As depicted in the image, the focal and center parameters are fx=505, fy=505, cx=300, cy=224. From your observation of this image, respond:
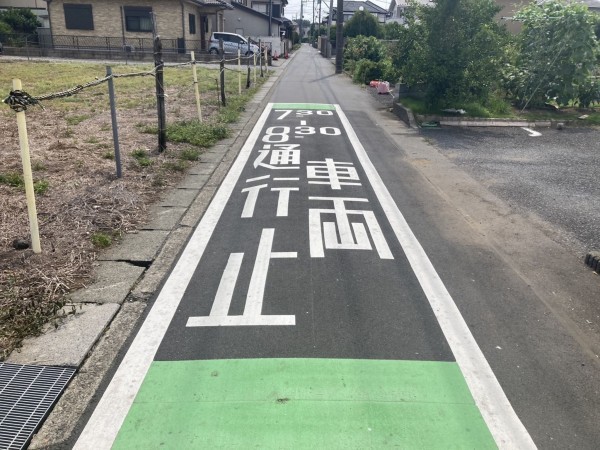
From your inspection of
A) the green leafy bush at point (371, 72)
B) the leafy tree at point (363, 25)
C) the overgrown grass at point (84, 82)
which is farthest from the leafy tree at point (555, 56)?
the leafy tree at point (363, 25)

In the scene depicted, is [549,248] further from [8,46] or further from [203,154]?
[8,46]

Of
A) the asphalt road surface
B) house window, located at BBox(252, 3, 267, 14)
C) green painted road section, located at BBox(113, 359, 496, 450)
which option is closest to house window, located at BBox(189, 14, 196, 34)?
house window, located at BBox(252, 3, 267, 14)

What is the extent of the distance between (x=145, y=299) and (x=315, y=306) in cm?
144

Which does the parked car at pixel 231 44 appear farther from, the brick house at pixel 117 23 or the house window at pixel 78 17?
the house window at pixel 78 17

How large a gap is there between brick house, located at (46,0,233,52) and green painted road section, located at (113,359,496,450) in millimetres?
32068

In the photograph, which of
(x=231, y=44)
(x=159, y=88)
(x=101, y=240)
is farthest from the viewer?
(x=231, y=44)

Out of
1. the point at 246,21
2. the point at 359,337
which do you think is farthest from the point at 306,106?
the point at 246,21

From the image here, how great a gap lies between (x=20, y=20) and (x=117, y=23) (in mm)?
7432

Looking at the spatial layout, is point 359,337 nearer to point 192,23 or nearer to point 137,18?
point 137,18

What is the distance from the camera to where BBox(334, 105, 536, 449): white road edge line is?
297 centimetres

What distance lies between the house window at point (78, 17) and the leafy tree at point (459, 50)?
26.3 metres

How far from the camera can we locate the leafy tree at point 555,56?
1391 centimetres

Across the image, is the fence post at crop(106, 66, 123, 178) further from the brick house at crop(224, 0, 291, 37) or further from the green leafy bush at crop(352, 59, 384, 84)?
the brick house at crop(224, 0, 291, 37)

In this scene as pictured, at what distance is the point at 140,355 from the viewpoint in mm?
3543
